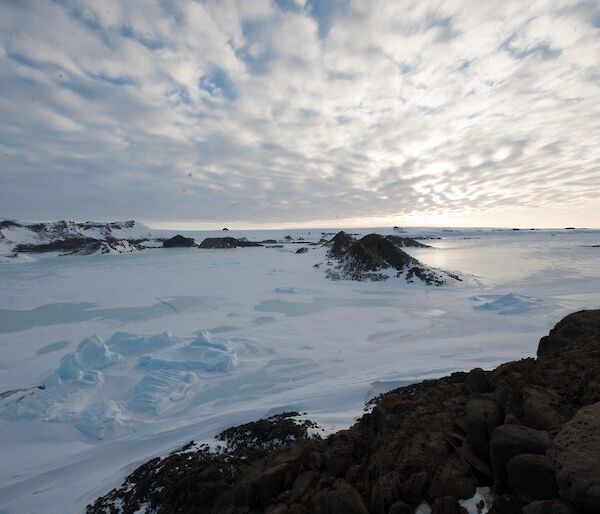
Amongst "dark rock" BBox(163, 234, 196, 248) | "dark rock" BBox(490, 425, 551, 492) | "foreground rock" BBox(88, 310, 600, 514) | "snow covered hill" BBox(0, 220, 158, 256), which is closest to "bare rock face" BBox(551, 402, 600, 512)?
"foreground rock" BBox(88, 310, 600, 514)

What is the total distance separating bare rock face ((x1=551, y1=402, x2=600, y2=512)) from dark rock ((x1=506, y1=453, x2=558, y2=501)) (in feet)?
0.33

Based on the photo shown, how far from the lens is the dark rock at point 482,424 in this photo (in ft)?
9.09

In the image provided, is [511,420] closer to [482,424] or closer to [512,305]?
[482,424]

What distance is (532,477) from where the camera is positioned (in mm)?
2219

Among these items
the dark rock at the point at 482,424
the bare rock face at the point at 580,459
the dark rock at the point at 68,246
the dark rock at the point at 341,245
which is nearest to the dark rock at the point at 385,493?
the dark rock at the point at 482,424

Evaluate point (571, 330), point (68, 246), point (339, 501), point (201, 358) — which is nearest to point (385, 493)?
point (339, 501)

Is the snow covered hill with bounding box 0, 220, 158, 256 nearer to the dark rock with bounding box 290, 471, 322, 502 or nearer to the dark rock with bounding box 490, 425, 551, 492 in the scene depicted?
the dark rock with bounding box 290, 471, 322, 502

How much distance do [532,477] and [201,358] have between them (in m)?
6.79

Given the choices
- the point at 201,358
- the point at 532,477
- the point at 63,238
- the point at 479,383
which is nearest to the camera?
the point at 532,477

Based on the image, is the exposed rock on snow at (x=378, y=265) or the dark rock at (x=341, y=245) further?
the dark rock at (x=341, y=245)

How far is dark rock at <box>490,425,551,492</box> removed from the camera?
2400mm

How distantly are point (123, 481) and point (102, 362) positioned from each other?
441cm

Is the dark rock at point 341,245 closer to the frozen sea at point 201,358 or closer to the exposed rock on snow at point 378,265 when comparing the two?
the exposed rock on snow at point 378,265

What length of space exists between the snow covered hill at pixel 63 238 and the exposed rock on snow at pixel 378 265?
129 ft
